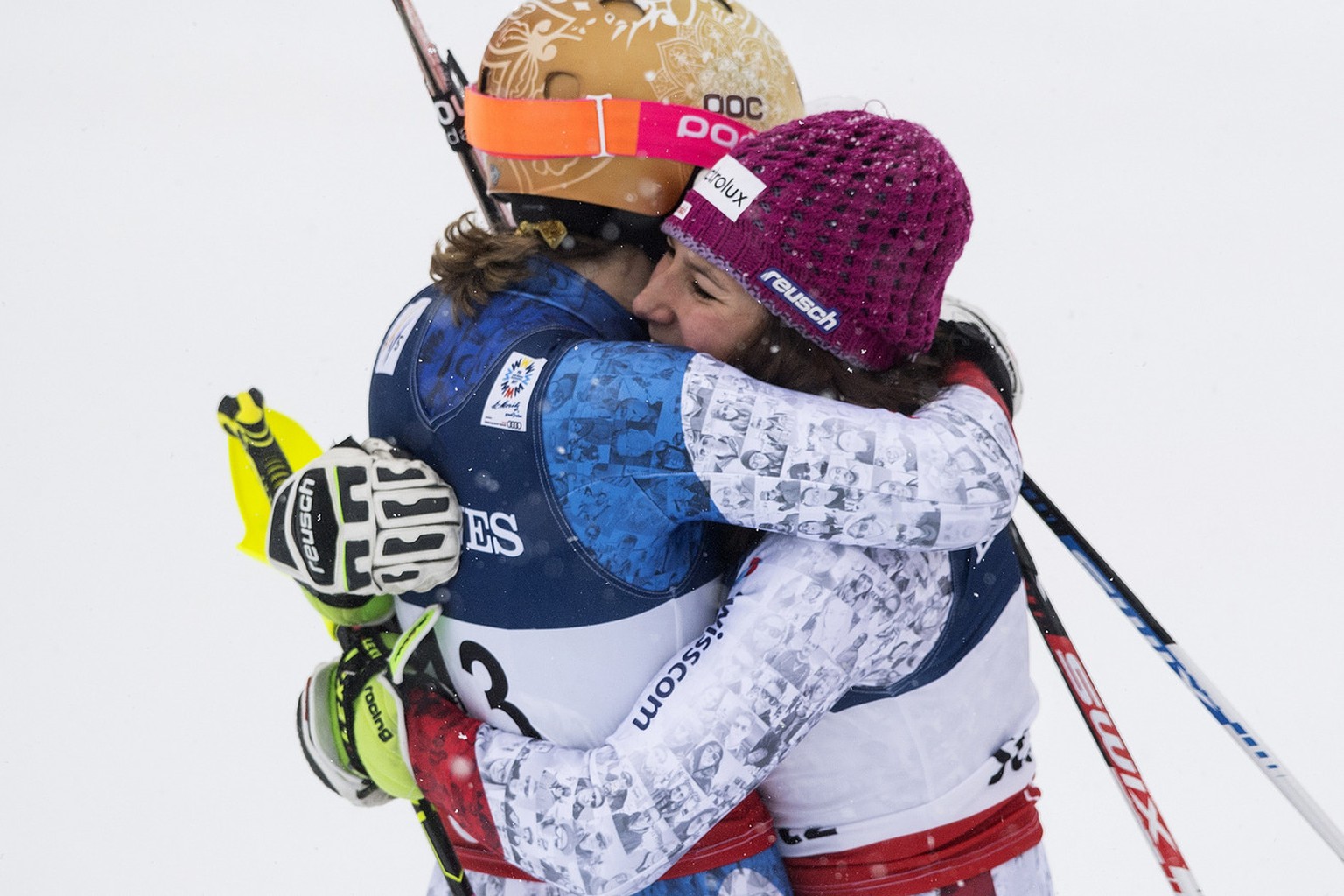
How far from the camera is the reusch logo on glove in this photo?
1.82m

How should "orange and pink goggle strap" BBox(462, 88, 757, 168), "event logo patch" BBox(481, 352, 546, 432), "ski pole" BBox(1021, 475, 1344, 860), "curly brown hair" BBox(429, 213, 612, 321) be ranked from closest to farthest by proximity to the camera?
"event logo patch" BBox(481, 352, 546, 432) → "curly brown hair" BBox(429, 213, 612, 321) → "orange and pink goggle strap" BBox(462, 88, 757, 168) → "ski pole" BBox(1021, 475, 1344, 860)

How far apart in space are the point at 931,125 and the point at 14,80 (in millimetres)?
4190

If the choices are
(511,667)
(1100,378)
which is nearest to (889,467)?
(511,667)

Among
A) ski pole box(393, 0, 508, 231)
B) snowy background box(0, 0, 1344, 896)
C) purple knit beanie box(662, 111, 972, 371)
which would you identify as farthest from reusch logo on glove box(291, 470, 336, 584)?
snowy background box(0, 0, 1344, 896)

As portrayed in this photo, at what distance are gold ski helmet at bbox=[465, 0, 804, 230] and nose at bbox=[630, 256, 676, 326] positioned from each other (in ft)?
0.50

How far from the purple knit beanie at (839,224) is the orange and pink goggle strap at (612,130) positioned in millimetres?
158

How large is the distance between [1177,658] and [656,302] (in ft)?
4.49

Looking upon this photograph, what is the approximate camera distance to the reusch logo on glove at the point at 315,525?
5.97 feet

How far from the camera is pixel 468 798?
1866 mm

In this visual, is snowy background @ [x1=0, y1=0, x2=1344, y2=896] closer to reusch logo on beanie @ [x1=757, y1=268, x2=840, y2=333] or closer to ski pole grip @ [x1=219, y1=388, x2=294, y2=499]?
ski pole grip @ [x1=219, y1=388, x2=294, y2=499]

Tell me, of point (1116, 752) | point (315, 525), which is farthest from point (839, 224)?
point (1116, 752)

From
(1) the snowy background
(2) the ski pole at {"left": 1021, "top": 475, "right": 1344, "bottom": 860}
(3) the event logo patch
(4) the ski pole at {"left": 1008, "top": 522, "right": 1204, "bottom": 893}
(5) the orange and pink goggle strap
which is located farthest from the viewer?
(1) the snowy background

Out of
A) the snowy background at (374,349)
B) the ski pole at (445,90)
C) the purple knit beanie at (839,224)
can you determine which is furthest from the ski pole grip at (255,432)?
the snowy background at (374,349)

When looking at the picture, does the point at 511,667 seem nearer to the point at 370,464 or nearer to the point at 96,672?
the point at 370,464
